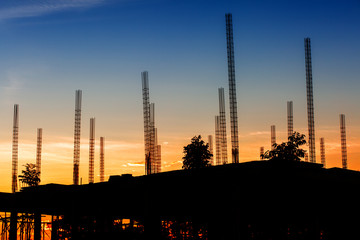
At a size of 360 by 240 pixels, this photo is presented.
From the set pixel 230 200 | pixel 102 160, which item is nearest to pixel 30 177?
pixel 102 160

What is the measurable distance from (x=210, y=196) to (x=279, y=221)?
3258mm

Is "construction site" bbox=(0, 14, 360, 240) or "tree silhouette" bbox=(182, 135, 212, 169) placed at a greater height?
"tree silhouette" bbox=(182, 135, 212, 169)

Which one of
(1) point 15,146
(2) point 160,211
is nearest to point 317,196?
(2) point 160,211

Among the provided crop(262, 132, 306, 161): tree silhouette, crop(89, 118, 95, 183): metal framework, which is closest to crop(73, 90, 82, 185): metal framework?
crop(89, 118, 95, 183): metal framework

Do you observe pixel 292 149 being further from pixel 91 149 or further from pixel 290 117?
pixel 91 149

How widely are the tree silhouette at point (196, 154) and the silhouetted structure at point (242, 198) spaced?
34.4m

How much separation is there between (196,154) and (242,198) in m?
42.9

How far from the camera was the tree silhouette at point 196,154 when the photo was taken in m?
55.4

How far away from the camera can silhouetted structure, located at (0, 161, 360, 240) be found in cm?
1247

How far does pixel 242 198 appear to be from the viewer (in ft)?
42.5

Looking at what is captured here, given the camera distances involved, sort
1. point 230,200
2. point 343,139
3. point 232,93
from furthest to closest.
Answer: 1. point 343,139
2. point 232,93
3. point 230,200

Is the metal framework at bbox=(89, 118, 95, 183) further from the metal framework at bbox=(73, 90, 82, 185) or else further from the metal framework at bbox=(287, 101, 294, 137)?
the metal framework at bbox=(287, 101, 294, 137)

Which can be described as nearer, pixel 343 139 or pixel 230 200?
pixel 230 200

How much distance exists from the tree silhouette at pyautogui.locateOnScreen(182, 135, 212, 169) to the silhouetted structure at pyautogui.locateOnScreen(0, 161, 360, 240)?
34440 millimetres
